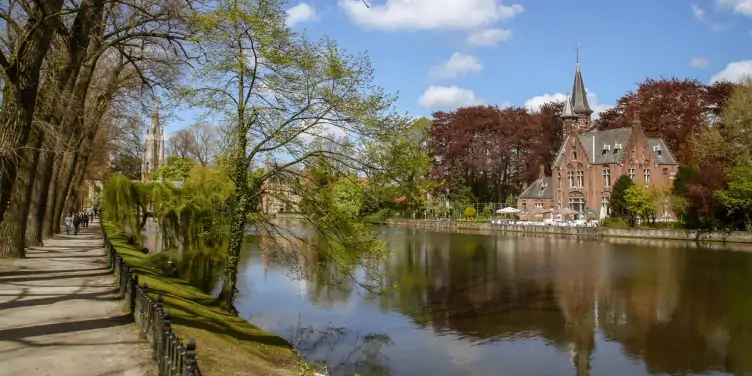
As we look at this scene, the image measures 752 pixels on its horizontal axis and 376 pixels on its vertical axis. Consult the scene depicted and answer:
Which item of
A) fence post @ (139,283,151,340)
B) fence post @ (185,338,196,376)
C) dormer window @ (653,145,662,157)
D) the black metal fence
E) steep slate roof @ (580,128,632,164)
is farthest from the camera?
steep slate roof @ (580,128,632,164)

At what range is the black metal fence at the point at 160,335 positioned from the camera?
5884mm

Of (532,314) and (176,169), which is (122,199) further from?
(176,169)

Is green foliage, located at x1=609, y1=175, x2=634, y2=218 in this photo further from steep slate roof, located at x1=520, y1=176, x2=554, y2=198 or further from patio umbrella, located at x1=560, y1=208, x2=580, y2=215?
steep slate roof, located at x1=520, y1=176, x2=554, y2=198

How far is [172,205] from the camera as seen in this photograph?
28.8 meters

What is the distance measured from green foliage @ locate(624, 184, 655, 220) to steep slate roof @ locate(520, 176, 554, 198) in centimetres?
1614

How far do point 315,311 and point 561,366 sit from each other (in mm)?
8011

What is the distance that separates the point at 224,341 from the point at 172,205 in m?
18.8

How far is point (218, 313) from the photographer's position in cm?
1489

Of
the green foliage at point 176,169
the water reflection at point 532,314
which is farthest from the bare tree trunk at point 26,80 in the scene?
the green foliage at point 176,169

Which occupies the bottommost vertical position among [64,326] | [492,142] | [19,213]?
[64,326]

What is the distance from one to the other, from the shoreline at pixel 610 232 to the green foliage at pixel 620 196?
14.5ft

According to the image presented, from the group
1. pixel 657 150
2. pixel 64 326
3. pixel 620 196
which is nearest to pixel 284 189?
pixel 64 326

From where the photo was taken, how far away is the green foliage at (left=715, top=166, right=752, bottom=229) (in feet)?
134

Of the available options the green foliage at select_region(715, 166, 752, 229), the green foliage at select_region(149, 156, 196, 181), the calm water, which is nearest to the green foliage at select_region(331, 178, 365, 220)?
the calm water
